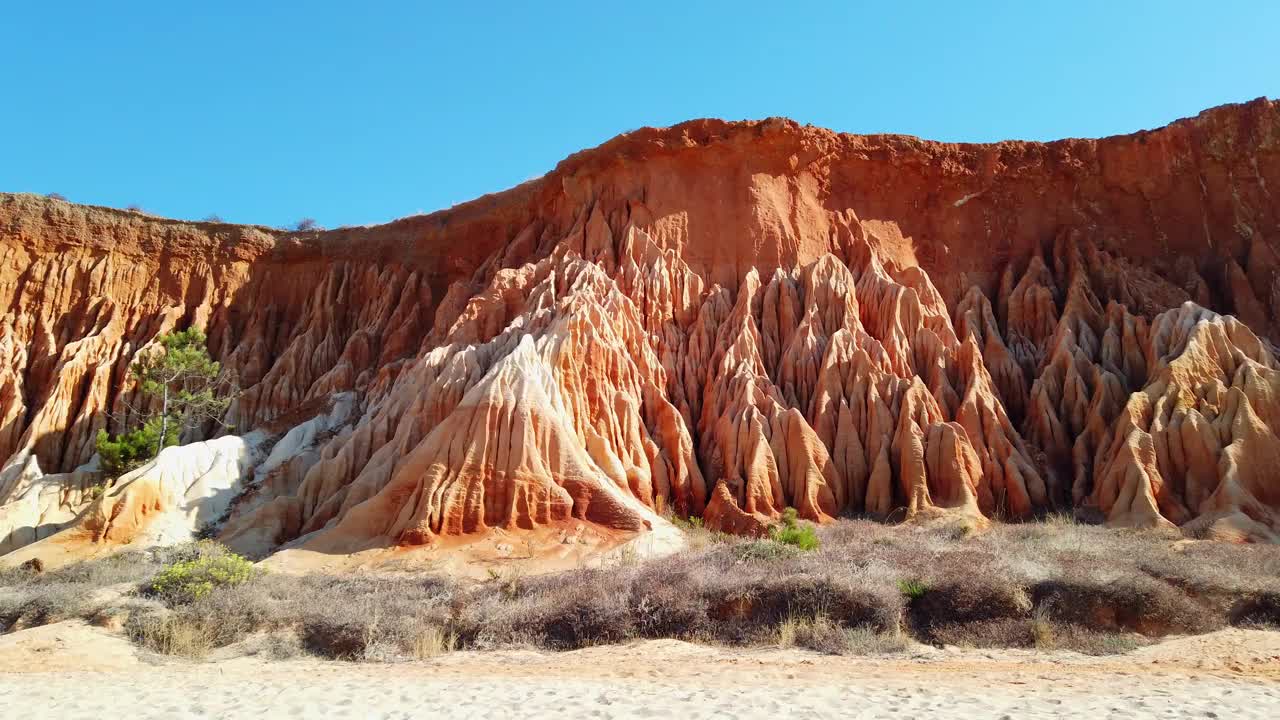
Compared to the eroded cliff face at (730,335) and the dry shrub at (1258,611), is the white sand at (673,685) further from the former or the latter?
the eroded cliff face at (730,335)

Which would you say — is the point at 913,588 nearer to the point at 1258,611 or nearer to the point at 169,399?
the point at 1258,611

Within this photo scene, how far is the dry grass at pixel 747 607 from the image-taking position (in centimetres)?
1202

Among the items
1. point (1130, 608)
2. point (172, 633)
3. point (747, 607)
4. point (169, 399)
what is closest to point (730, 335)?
point (747, 607)

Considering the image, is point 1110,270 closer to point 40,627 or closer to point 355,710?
point 355,710

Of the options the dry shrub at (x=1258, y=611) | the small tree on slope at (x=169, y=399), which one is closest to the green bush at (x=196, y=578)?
the small tree on slope at (x=169, y=399)

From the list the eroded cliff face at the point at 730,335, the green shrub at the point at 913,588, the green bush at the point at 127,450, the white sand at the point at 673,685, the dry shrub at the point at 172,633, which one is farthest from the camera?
the green bush at the point at 127,450

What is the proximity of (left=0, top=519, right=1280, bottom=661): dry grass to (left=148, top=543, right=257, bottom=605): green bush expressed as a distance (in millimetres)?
265

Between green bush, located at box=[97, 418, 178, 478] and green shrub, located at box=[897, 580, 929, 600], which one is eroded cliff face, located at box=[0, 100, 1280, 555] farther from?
green shrub, located at box=[897, 580, 929, 600]

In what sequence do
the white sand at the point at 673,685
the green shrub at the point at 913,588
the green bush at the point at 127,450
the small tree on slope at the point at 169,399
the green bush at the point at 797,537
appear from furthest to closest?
the small tree on slope at the point at 169,399 < the green bush at the point at 127,450 < the green bush at the point at 797,537 < the green shrub at the point at 913,588 < the white sand at the point at 673,685

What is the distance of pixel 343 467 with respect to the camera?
70.9 ft

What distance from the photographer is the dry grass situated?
12016 millimetres

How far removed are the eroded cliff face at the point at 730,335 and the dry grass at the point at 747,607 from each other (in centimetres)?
467

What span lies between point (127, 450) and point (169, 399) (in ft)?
13.6

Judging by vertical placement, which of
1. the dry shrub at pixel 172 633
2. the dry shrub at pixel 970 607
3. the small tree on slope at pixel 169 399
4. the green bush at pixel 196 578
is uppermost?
the small tree on slope at pixel 169 399
